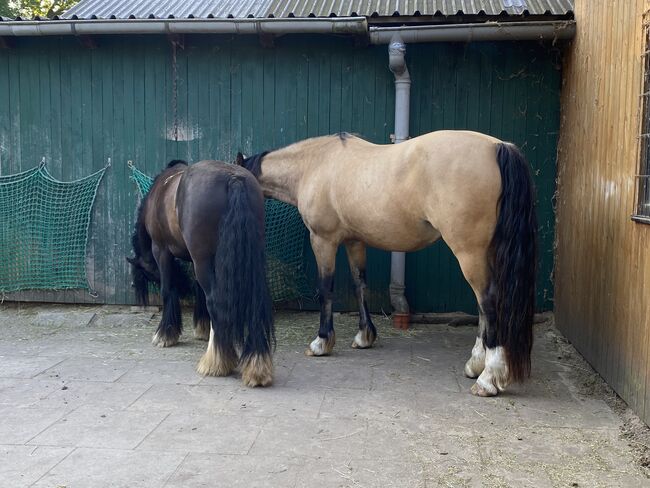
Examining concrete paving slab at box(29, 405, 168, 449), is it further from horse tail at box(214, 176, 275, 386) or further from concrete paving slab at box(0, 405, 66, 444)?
horse tail at box(214, 176, 275, 386)

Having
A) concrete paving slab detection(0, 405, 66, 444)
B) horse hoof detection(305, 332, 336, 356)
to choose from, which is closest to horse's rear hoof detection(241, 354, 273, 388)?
horse hoof detection(305, 332, 336, 356)

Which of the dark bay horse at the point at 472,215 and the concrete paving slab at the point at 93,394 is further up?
the dark bay horse at the point at 472,215

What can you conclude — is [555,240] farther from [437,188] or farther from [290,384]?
[290,384]

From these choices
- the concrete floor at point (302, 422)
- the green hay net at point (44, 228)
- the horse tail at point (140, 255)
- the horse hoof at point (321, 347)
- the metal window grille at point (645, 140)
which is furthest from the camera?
the green hay net at point (44, 228)

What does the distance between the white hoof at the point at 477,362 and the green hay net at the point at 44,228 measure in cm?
401

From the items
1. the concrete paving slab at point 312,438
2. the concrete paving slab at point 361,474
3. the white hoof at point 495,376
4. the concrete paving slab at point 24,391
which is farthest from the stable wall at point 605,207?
the concrete paving slab at point 24,391

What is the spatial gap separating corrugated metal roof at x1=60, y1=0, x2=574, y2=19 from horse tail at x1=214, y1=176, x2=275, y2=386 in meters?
2.56

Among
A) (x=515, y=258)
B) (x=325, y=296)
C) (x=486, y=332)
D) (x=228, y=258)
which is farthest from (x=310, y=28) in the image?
(x=486, y=332)

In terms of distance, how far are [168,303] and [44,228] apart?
2.02 m

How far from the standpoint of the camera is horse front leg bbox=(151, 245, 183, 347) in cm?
501

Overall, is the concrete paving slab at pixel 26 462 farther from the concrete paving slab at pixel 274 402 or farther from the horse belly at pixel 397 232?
the horse belly at pixel 397 232

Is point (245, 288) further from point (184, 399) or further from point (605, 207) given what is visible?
point (605, 207)

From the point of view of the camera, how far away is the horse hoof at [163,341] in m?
5.05

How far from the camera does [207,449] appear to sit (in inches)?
120
